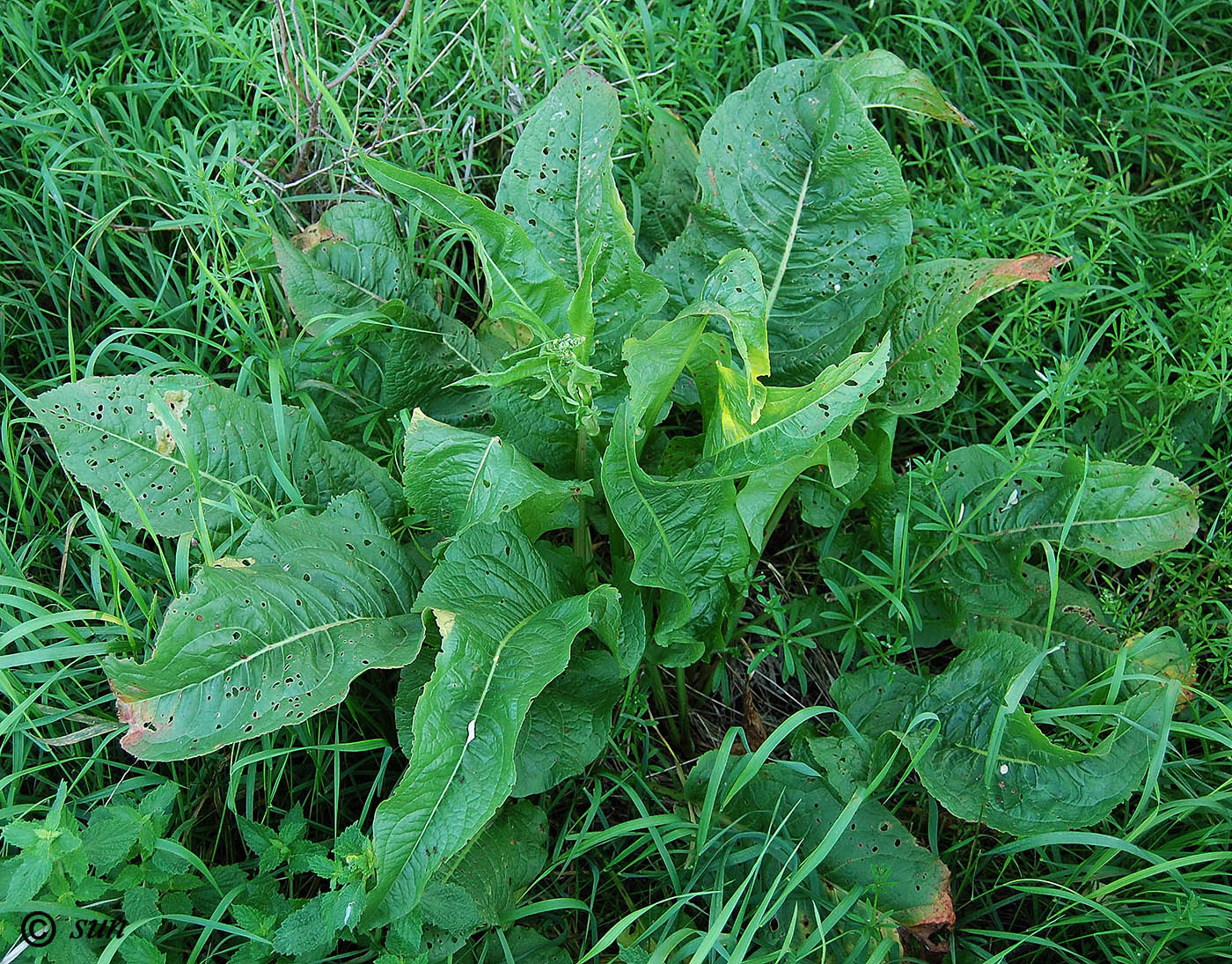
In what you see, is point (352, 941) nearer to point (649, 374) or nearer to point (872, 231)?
point (649, 374)

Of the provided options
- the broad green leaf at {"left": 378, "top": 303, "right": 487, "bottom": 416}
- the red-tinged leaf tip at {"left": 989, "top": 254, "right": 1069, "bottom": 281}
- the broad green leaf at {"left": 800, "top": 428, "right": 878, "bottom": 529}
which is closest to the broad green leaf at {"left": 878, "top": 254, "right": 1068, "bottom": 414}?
the red-tinged leaf tip at {"left": 989, "top": 254, "right": 1069, "bottom": 281}

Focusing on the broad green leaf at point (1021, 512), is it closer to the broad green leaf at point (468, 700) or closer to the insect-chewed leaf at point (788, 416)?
the insect-chewed leaf at point (788, 416)

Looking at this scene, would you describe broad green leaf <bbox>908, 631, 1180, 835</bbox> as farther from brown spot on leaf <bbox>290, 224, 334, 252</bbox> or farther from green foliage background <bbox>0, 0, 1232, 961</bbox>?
brown spot on leaf <bbox>290, 224, 334, 252</bbox>

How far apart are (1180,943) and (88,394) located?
2.58 m

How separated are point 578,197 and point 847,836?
1.54 m

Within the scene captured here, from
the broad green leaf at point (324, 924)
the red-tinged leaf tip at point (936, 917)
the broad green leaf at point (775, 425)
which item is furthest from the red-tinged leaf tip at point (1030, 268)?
the broad green leaf at point (324, 924)

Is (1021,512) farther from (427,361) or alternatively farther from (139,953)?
(139,953)

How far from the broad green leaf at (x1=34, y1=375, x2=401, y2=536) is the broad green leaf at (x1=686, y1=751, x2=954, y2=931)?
40.9 inches

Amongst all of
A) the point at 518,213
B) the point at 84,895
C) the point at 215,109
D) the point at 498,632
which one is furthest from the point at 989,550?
the point at 215,109

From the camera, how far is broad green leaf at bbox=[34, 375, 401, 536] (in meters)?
2.20

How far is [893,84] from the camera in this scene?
8.08 feet

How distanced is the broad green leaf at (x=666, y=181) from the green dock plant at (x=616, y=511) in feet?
0.04

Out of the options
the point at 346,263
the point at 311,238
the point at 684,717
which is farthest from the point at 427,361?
the point at 684,717

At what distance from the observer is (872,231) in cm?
240
